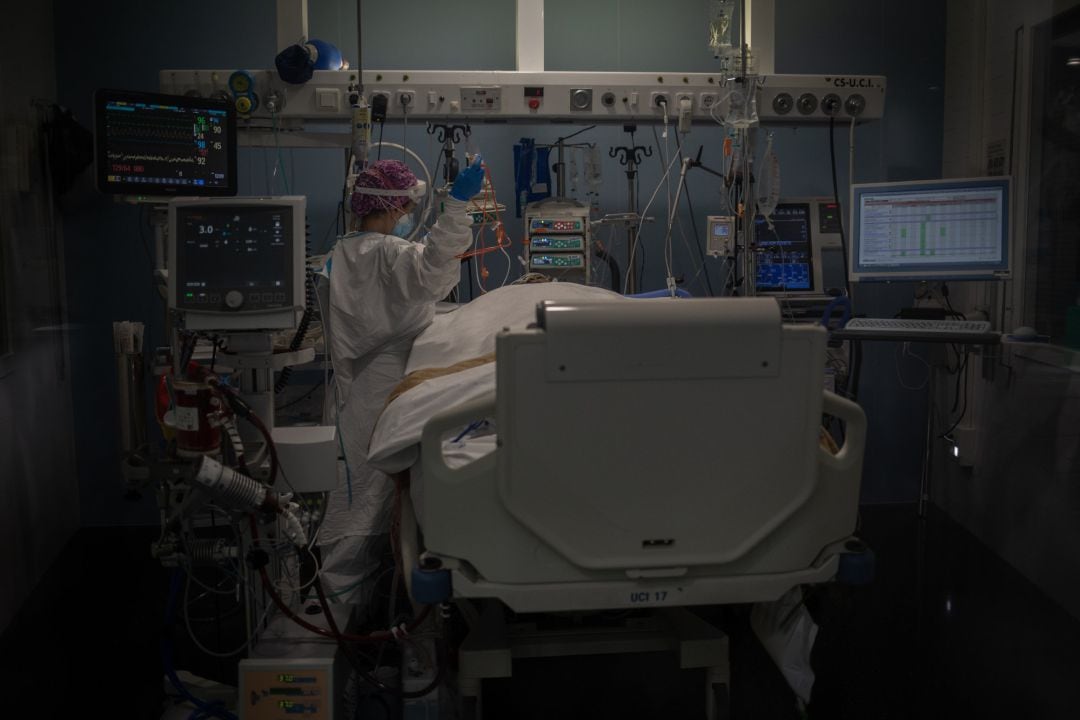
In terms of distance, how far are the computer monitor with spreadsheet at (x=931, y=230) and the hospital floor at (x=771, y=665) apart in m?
1.16

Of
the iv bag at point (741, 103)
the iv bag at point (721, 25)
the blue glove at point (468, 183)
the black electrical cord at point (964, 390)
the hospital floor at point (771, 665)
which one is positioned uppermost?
the iv bag at point (721, 25)

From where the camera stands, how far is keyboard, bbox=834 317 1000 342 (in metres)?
3.66

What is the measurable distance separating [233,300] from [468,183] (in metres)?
1.12

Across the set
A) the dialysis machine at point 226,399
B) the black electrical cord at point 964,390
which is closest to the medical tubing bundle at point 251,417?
the dialysis machine at point 226,399

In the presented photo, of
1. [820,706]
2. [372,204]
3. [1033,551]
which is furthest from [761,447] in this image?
[1033,551]

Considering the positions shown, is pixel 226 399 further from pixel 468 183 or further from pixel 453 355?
pixel 468 183

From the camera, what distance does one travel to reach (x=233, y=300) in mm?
2395

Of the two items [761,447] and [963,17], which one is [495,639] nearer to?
[761,447]

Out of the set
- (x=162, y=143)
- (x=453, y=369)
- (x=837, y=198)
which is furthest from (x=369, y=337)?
(x=837, y=198)

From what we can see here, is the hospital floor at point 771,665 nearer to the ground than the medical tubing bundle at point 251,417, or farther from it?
nearer to the ground

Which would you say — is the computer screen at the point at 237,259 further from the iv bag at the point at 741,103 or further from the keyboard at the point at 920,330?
the keyboard at the point at 920,330

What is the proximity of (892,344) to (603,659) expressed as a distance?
7.85 ft

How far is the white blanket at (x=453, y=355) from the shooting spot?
94.3 inches

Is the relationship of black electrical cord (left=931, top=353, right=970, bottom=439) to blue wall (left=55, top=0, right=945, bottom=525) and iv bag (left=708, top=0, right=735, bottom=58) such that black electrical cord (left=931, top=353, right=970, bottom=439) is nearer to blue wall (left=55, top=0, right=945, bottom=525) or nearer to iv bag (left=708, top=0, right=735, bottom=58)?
blue wall (left=55, top=0, right=945, bottom=525)
